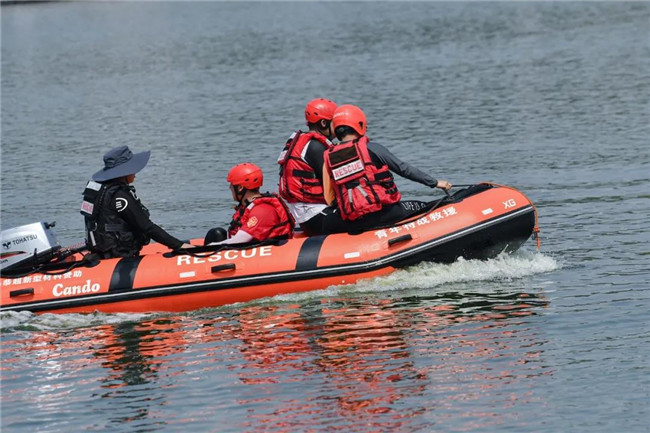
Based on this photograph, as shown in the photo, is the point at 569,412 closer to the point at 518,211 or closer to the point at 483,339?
the point at 483,339

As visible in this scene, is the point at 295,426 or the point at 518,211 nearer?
the point at 295,426

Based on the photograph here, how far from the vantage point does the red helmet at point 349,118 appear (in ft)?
34.6

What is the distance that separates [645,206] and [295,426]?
24.4 feet

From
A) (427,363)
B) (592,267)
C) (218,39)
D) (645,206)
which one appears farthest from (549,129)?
(218,39)

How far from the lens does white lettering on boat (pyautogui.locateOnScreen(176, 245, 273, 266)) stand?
420 inches

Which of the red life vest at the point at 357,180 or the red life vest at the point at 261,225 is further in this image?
the red life vest at the point at 261,225

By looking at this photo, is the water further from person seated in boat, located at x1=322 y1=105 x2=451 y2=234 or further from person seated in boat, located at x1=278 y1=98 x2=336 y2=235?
person seated in boat, located at x1=278 y1=98 x2=336 y2=235

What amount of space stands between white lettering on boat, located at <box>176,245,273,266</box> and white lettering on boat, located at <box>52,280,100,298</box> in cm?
77

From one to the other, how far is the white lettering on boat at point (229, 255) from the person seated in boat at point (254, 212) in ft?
0.63

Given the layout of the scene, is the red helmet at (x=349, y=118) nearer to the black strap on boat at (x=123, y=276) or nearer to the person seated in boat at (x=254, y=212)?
the person seated in boat at (x=254, y=212)

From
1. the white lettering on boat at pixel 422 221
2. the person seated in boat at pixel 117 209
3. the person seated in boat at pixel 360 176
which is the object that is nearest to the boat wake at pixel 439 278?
the white lettering on boat at pixel 422 221

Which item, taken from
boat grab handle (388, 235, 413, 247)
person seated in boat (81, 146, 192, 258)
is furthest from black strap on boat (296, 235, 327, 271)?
person seated in boat (81, 146, 192, 258)

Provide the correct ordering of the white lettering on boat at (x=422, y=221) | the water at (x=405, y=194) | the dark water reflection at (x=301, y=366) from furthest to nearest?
the white lettering on boat at (x=422, y=221)
the water at (x=405, y=194)
the dark water reflection at (x=301, y=366)

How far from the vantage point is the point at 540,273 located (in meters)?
11.4
